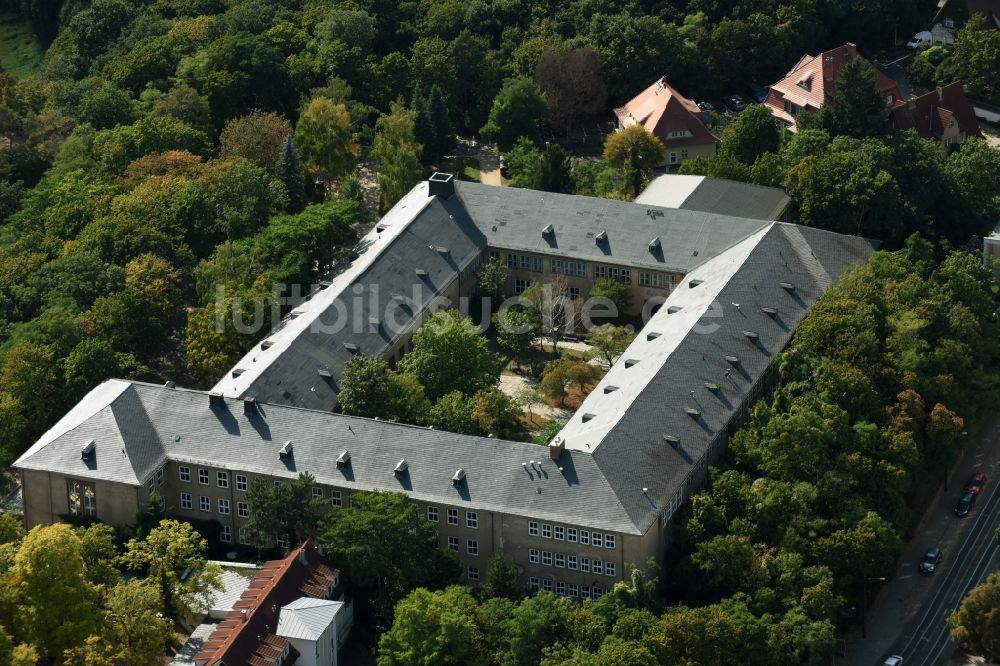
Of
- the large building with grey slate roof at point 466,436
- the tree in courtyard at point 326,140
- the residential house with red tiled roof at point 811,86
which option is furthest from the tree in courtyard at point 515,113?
the large building with grey slate roof at point 466,436

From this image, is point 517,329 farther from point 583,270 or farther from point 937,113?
point 937,113

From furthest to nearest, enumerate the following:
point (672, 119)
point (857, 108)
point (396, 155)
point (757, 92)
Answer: point (757, 92) → point (672, 119) → point (396, 155) → point (857, 108)

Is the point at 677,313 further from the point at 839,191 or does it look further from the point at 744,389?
the point at 839,191

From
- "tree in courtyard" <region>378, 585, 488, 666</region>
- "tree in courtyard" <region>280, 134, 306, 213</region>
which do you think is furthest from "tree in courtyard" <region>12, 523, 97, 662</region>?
"tree in courtyard" <region>280, 134, 306, 213</region>

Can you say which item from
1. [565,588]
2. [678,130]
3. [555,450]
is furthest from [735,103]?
[565,588]

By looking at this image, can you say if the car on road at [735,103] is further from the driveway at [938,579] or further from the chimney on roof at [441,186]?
the driveway at [938,579]

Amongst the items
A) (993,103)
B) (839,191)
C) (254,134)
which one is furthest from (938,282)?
(254,134)

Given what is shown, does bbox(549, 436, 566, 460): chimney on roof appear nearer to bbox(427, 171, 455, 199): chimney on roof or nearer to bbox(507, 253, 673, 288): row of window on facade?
bbox(507, 253, 673, 288): row of window on facade
